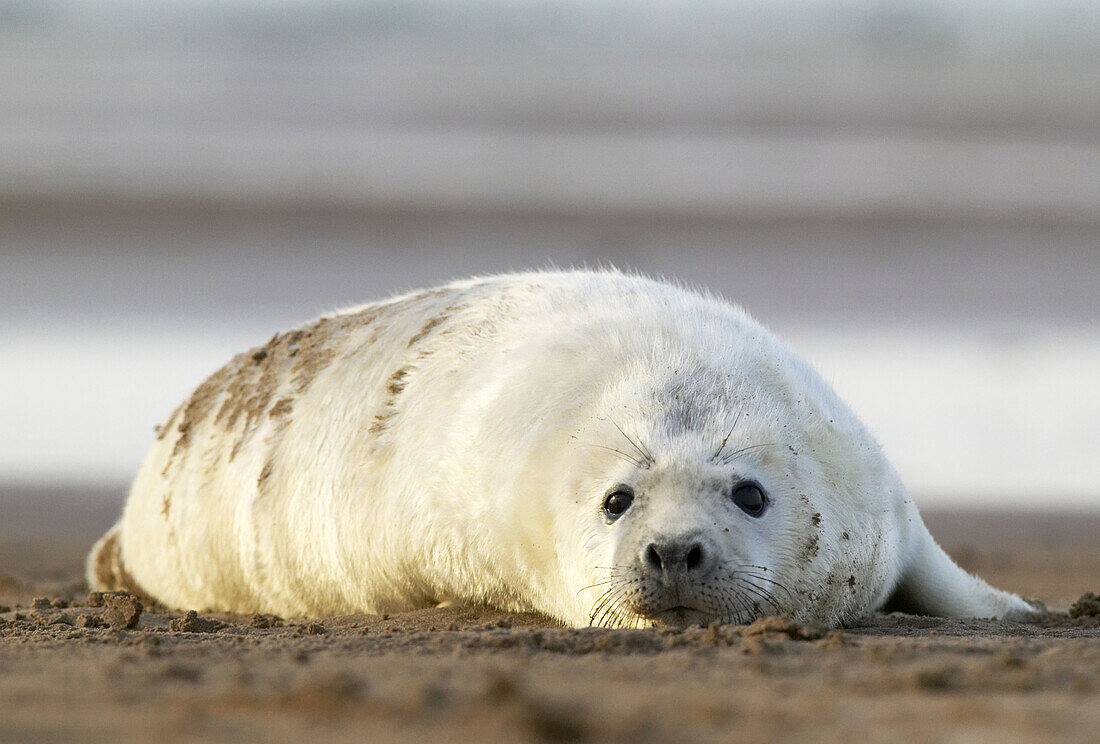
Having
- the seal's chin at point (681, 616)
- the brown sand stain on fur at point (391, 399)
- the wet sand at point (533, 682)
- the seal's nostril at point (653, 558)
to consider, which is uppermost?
the brown sand stain on fur at point (391, 399)

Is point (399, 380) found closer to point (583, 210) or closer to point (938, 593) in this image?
point (938, 593)

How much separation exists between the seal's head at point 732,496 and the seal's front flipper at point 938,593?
24cm

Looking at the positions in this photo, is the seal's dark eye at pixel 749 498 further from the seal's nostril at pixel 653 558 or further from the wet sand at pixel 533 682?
the wet sand at pixel 533 682

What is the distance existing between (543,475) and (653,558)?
76 cm

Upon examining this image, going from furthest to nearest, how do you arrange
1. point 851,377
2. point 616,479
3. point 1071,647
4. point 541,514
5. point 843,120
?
point 843,120, point 851,377, point 541,514, point 616,479, point 1071,647

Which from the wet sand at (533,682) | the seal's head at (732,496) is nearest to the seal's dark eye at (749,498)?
the seal's head at (732,496)

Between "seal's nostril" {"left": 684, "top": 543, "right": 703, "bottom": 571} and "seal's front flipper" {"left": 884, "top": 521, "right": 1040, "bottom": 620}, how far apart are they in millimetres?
1640

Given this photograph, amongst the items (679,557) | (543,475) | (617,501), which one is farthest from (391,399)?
(679,557)

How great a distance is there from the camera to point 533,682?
3023 millimetres

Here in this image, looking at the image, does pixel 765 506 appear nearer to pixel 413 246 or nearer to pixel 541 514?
pixel 541 514

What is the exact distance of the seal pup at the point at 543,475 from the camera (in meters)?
4.41

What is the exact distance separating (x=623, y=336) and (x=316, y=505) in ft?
5.01

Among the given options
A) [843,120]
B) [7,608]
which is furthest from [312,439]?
[843,120]

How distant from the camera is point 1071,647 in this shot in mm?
3758
